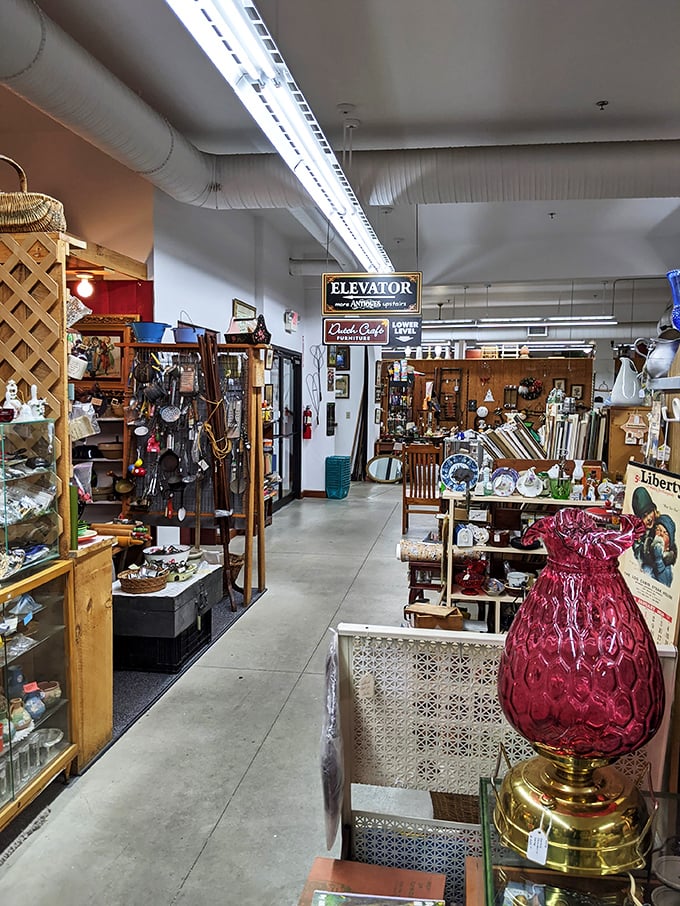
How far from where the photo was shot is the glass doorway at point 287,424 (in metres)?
10.3

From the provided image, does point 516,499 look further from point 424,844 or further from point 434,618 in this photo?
point 424,844

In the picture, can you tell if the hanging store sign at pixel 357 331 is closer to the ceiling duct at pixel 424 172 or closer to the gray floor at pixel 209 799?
the ceiling duct at pixel 424 172

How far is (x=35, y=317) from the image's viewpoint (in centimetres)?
297

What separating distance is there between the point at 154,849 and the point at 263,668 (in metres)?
1.81

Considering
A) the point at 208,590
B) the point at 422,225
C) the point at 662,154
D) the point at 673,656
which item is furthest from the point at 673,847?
the point at 422,225

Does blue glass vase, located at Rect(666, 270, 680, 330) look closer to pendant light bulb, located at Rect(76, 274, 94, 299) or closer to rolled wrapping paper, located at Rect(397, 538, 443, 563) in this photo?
rolled wrapping paper, located at Rect(397, 538, 443, 563)

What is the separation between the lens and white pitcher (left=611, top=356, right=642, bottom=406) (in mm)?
3947

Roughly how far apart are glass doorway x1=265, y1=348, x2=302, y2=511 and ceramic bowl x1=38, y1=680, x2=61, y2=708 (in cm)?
712

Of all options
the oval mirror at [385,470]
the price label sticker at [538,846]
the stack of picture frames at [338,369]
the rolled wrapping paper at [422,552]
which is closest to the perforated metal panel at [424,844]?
the price label sticker at [538,846]

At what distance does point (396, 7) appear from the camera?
3875 millimetres

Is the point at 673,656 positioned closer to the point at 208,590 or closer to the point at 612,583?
the point at 612,583

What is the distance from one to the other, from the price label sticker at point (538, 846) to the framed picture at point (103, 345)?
5.17m

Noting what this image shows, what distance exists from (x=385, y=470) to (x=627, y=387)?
33.8ft

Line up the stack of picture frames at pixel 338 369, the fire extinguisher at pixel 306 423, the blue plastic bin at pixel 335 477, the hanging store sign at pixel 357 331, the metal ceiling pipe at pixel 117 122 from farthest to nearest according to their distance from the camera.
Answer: the stack of picture frames at pixel 338 369 → the blue plastic bin at pixel 335 477 → the fire extinguisher at pixel 306 423 → the hanging store sign at pixel 357 331 → the metal ceiling pipe at pixel 117 122
